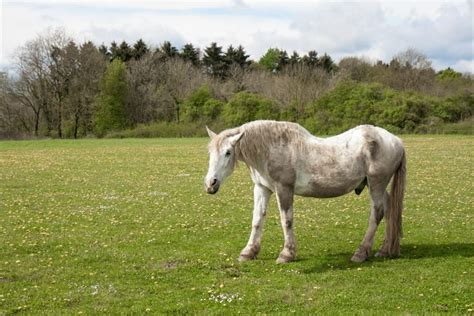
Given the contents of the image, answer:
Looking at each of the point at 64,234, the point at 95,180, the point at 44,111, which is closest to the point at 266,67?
the point at 44,111

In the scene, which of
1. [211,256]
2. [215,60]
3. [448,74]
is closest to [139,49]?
[215,60]

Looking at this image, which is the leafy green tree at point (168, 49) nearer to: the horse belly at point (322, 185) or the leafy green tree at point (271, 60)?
the leafy green tree at point (271, 60)

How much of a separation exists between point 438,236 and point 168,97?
69832 millimetres

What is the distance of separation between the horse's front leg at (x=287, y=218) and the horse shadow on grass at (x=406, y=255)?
15.1 inches

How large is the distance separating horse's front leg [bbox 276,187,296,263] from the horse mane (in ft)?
2.43

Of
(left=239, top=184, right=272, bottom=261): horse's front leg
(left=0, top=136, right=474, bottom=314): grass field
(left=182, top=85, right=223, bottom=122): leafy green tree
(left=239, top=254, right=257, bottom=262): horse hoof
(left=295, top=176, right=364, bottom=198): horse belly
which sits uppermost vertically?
(left=182, top=85, right=223, bottom=122): leafy green tree

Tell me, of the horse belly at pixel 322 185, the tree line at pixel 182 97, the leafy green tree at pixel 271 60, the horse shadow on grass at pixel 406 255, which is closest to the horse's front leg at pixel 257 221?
the horse belly at pixel 322 185

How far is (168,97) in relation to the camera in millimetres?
78125

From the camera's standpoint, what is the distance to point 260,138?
339 inches

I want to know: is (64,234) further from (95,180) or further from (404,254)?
(95,180)

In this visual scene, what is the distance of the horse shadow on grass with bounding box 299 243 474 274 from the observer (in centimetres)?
870

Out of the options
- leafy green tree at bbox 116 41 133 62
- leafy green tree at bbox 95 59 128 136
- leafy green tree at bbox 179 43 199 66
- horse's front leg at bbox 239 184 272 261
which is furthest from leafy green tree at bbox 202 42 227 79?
horse's front leg at bbox 239 184 272 261

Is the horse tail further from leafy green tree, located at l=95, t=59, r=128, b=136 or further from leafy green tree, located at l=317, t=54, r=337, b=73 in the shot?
leafy green tree, located at l=317, t=54, r=337, b=73

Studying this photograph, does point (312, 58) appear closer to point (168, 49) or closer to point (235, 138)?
point (168, 49)
